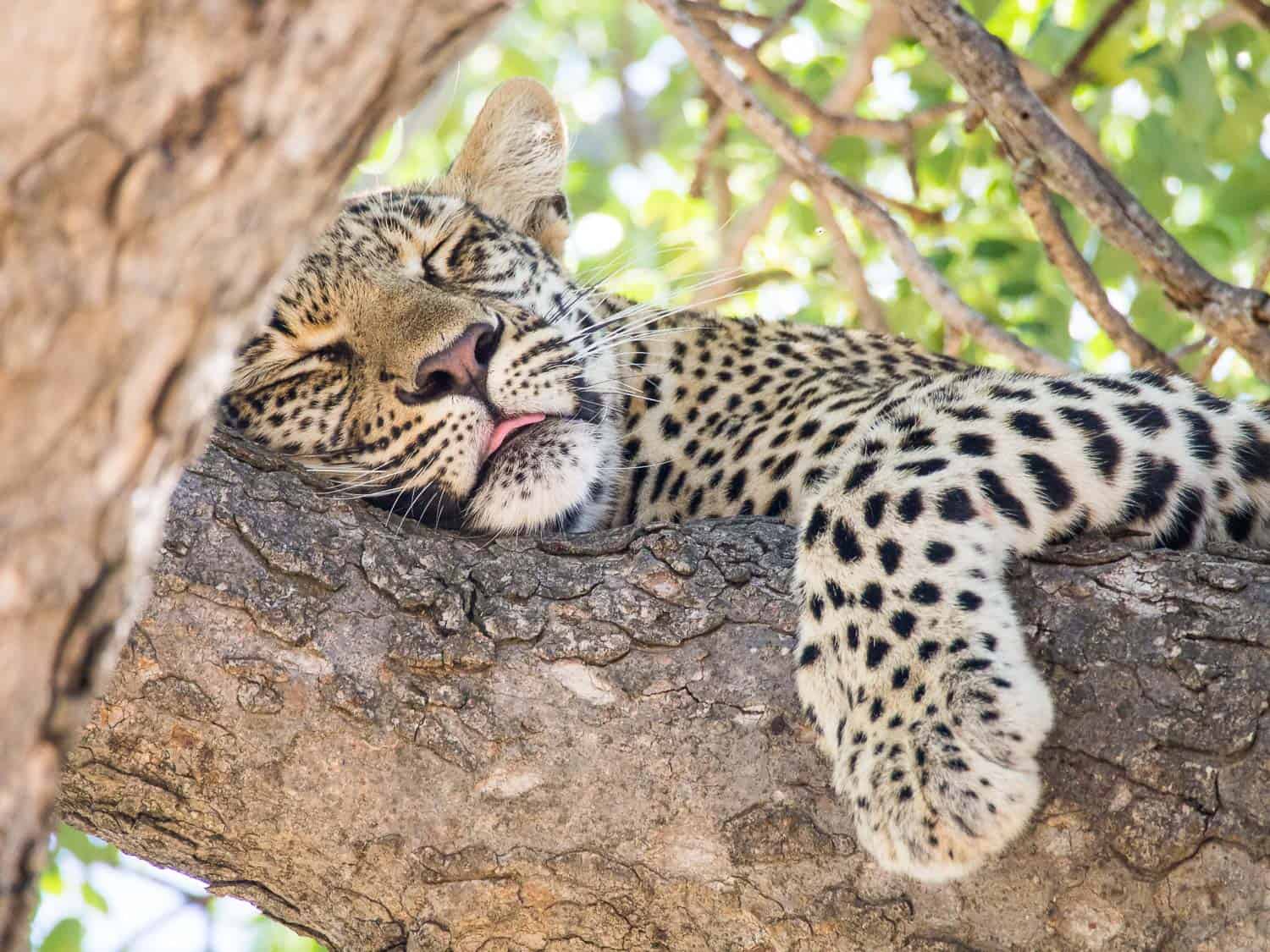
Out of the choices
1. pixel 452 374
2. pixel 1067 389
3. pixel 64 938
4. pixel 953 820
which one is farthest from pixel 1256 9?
pixel 64 938

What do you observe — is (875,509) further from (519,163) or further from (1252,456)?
(519,163)

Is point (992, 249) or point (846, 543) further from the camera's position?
point (992, 249)

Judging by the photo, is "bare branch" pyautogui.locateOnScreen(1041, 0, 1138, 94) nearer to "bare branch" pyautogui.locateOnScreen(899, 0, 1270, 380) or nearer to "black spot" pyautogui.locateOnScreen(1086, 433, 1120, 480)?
"bare branch" pyautogui.locateOnScreen(899, 0, 1270, 380)

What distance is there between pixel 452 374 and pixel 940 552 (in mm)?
1775

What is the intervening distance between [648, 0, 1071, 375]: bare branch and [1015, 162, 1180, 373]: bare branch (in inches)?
11.1

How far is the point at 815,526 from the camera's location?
393 cm

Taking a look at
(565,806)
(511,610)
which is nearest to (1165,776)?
(565,806)

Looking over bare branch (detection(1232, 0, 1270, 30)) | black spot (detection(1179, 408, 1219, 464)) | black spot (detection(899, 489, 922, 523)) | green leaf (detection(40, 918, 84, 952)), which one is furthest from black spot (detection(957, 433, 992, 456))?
green leaf (detection(40, 918, 84, 952))

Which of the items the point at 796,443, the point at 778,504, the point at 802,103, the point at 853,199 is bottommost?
the point at 778,504

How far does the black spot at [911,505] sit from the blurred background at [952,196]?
1.57 m

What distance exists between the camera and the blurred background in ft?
20.4

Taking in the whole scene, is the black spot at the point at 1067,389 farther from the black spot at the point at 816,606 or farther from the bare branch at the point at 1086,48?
the bare branch at the point at 1086,48

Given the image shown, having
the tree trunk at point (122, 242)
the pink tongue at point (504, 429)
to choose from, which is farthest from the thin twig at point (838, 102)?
the tree trunk at point (122, 242)

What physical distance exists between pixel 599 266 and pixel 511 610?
98.4 inches
